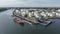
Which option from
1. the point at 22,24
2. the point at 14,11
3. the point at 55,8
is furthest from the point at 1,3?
the point at 55,8

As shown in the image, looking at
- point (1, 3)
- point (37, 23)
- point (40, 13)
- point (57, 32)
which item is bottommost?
point (57, 32)

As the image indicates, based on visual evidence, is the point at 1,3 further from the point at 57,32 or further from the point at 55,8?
the point at 57,32

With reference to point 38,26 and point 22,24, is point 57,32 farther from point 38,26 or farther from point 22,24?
point 22,24

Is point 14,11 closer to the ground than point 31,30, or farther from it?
farther from it

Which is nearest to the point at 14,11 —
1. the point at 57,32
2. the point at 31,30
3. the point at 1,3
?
the point at 1,3

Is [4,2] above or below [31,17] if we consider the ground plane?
above
